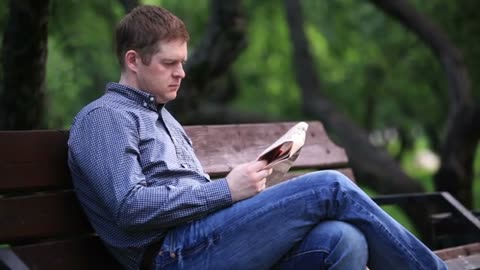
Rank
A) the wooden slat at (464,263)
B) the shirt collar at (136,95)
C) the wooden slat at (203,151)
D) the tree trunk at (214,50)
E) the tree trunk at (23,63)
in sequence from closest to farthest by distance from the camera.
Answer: the wooden slat at (203,151), the shirt collar at (136,95), the wooden slat at (464,263), the tree trunk at (23,63), the tree trunk at (214,50)

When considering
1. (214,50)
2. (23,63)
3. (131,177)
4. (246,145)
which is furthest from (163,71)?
(214,50)

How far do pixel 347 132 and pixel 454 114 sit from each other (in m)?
1.21

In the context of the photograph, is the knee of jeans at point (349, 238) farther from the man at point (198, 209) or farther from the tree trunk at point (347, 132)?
the tree trunk at point (347, 132)

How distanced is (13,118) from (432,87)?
9436 mm

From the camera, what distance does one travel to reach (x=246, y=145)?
4.38m

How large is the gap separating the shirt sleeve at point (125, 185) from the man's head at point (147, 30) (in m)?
0.28

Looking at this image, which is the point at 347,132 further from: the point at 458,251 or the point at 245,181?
the point at 245,181

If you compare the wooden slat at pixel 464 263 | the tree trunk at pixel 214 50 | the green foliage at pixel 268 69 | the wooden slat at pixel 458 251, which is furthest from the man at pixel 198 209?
the green foliage at pixel 268 69

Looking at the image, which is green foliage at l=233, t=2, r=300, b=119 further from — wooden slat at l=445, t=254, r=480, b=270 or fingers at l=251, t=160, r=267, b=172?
fingers at l=251, t=160, r=267, b=172

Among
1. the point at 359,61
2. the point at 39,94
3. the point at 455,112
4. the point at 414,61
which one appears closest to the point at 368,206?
the point at 39,94

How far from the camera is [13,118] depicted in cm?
487

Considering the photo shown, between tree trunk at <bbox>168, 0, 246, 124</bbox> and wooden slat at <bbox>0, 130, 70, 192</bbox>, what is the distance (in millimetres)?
3622

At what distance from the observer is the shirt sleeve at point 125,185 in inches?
112

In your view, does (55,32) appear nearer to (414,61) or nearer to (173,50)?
(173,50)
